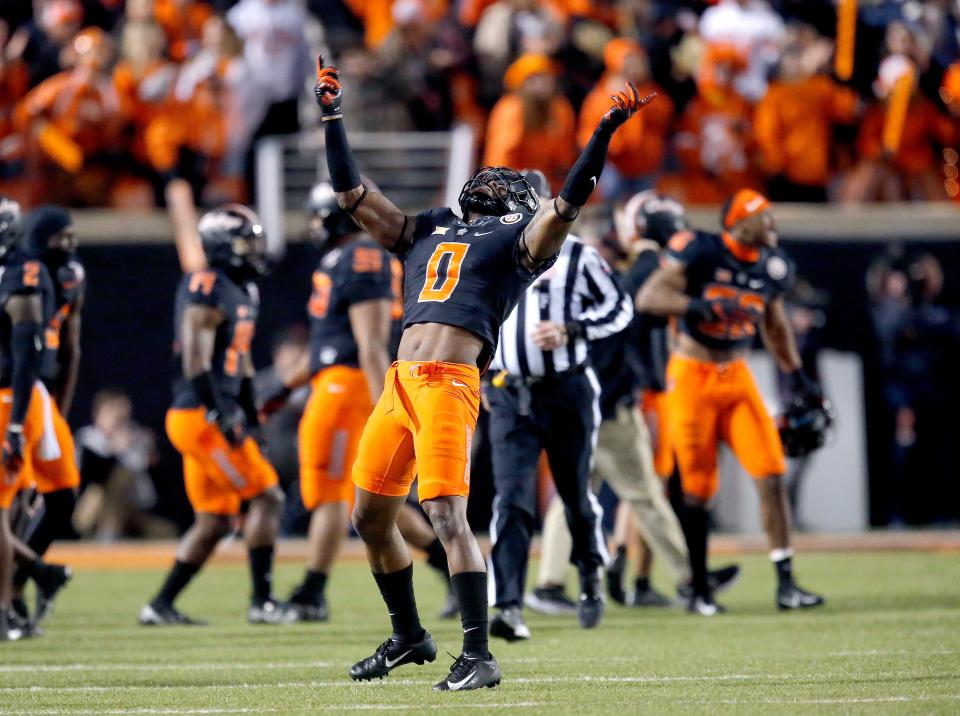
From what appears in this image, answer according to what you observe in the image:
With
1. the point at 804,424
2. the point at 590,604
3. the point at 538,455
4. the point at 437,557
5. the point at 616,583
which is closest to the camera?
the point at 538,455

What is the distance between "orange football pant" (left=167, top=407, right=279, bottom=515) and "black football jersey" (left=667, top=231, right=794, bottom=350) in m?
2.62

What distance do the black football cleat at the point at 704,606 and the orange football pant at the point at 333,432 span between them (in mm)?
2113

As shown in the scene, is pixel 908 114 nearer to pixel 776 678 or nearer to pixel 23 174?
pixel 23 174

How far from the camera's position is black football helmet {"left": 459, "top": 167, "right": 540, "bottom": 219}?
6.25 metres

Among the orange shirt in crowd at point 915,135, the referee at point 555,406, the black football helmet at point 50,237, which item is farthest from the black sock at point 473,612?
the orange shirt in crowd at point 915,135

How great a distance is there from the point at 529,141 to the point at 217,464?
663 centimetres

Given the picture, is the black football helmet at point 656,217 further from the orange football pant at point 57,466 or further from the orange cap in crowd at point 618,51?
the orange cap in crowd at point 618,51

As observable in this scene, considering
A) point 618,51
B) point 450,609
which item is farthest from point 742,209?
point 618,51

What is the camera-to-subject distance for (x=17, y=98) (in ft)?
48.6

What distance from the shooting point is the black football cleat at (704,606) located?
8758 mm

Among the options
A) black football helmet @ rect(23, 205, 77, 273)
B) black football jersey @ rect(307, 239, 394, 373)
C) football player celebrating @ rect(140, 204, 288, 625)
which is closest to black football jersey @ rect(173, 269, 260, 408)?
football player celebrating @ rect(140, 204, 288, 625)

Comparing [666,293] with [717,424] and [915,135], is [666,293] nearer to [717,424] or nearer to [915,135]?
[717,424]

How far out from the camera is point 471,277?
5.99 metres

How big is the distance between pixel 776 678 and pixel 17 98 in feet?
36.6
